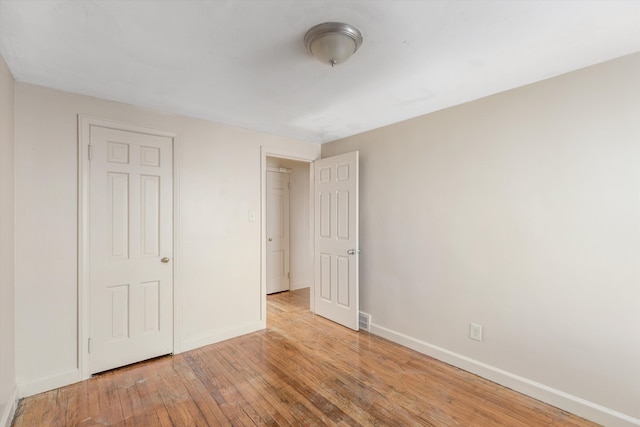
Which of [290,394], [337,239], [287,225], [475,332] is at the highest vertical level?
[287,225]

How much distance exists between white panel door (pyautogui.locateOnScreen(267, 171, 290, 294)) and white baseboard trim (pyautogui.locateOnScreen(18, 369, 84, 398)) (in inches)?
111

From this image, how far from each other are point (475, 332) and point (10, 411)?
340cm

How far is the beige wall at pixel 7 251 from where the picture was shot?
1.77m

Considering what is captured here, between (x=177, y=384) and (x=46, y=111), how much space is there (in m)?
2.35

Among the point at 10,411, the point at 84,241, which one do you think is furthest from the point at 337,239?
the point at 10,411

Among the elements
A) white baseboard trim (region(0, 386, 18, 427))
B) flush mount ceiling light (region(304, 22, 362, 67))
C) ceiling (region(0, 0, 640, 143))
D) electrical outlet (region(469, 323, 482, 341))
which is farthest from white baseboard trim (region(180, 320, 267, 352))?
flush mount ceiling light (region(304, 22, 362, 67))

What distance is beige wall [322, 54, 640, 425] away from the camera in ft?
5.98

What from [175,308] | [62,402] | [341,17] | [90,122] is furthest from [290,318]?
[341,17]

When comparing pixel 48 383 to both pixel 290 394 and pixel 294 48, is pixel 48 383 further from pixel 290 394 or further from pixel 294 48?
pixel 294 48

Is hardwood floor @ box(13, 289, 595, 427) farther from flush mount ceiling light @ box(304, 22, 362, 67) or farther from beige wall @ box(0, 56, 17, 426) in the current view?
flush mount ceiling light @ box(304, 22, 362, 67)

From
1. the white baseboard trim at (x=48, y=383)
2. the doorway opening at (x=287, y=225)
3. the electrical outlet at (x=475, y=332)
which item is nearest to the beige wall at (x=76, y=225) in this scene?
the white baseboard trim at (x=48, y=383)

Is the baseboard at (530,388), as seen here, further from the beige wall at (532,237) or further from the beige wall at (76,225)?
the beige wall at (76,225)

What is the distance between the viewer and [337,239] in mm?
3561

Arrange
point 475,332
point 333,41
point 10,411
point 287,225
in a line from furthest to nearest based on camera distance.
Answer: point 287,225
point 475,332
point 10,411
point 333,41
